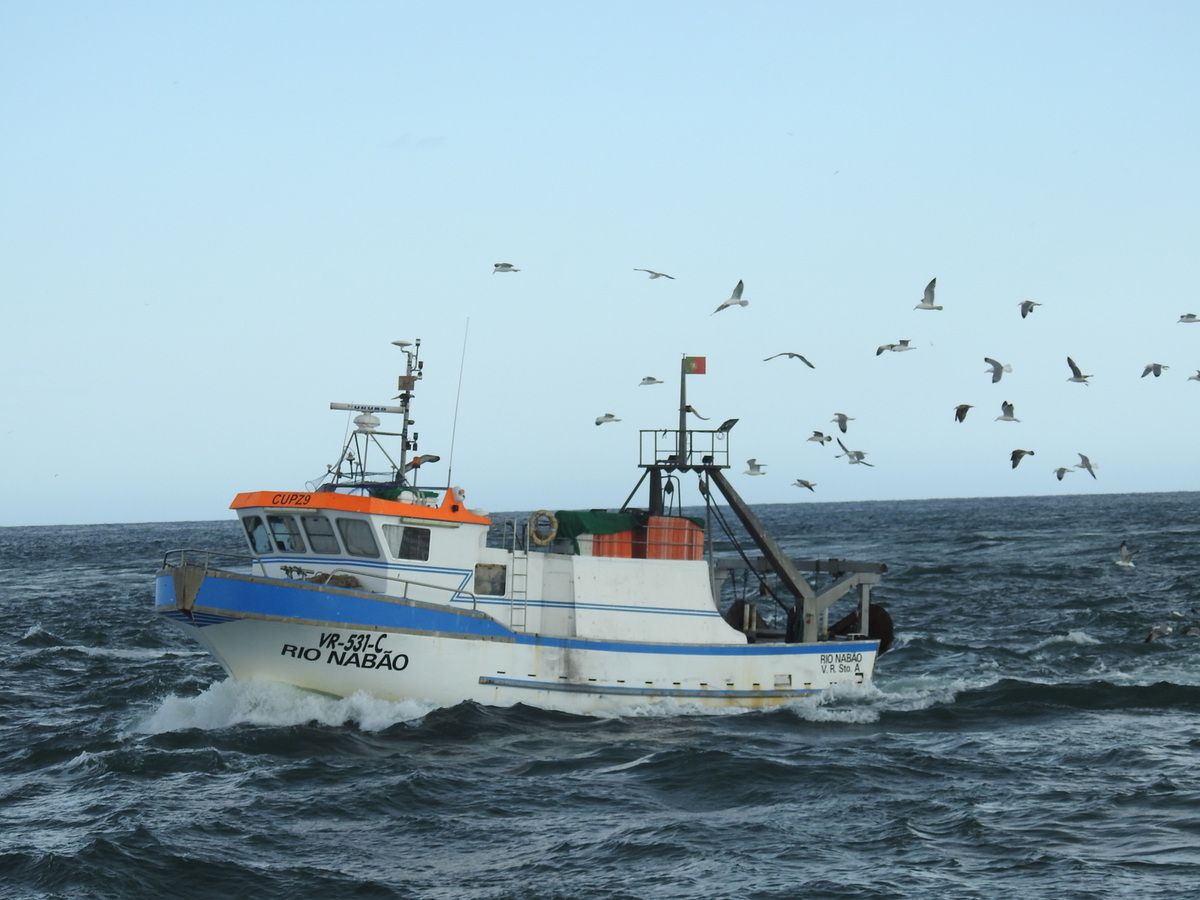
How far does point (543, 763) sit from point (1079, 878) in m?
7.63

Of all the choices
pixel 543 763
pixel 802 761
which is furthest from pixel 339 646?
pixel 802 761

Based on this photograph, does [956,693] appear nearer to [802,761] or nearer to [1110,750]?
[1110,750]

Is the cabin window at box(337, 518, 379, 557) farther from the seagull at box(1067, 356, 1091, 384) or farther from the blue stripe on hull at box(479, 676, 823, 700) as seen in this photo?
the seagull at box(1067, 356, 1091, 384)

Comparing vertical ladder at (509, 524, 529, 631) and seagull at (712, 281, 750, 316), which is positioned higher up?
seagull at (712, 281, 750, 316)

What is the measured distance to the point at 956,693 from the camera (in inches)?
1005

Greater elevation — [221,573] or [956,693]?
[221,573]

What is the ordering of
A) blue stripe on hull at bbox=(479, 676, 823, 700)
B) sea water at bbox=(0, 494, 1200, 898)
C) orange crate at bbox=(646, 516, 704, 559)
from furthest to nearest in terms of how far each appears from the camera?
orange crate at bbox=(646, 516, 704, 559) → blue stripe on hull at bbox=(479, 676, 823, 700) → sea water at bbox=(0, 494, 1200, 898)

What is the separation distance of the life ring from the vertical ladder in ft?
0.89

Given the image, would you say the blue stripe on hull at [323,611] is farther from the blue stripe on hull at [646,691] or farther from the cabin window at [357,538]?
the cabin window at [357,538]

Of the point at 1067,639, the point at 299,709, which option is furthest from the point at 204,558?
the point at 1067,639

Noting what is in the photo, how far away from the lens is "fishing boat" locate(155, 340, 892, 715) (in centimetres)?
2031

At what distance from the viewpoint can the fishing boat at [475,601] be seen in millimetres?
20312

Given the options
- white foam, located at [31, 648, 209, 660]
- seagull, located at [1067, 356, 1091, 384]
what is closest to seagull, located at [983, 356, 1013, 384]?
seagull, located at [1067, 356, 1091, 384]

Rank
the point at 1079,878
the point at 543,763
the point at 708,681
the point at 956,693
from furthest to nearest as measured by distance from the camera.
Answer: the point at 956,693 → the point at 708,681 → the point at 543,763 → the point at 1079,878
